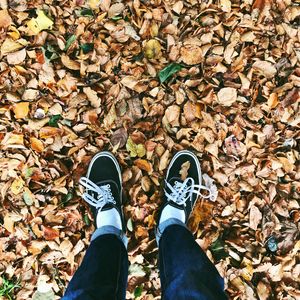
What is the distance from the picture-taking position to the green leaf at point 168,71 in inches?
74.1

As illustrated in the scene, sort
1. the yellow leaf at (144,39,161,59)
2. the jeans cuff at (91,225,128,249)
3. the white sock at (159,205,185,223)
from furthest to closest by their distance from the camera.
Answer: the yellow leaf at (144,39,161,59) < the white sock at (159,205,185,223) < the jeans cuff at (91,225,128,249)

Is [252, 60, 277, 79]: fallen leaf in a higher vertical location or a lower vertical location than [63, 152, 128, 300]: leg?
higher

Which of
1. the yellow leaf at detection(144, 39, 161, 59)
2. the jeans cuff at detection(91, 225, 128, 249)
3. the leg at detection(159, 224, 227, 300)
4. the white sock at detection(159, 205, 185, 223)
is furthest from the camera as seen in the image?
the yellow leaf at detection(144, 39, 161, 59)

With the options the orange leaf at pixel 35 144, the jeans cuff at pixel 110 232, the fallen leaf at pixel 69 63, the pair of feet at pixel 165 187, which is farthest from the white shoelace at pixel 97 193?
the fallen leaf at pixel 69 63

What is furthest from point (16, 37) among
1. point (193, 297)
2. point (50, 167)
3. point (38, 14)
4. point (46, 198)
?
point (193, 297)

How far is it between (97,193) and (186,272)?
57 centimetres

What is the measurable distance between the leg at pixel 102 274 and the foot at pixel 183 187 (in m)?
0.31

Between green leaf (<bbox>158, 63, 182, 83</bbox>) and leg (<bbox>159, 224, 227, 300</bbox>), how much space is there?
2.15 feet

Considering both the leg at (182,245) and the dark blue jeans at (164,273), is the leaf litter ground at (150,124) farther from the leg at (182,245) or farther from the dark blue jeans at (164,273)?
the dark blue jeans at (164,273)

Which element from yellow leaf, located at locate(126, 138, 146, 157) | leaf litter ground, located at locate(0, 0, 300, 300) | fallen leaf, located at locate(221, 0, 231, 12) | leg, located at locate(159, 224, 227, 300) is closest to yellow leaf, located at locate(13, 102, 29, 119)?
leaf litter ground, located at locate(0, 0, 300, 300)

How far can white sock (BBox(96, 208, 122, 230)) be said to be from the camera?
1.75m

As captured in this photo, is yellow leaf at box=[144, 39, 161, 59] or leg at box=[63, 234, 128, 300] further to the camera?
yellow leaf at box=[144, 39, 161, 59]

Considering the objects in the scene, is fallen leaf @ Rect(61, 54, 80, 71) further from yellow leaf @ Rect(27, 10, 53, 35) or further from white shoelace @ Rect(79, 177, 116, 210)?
white shoelace @ Rect(79, 177, 116, 210)

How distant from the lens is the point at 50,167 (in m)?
1.84
